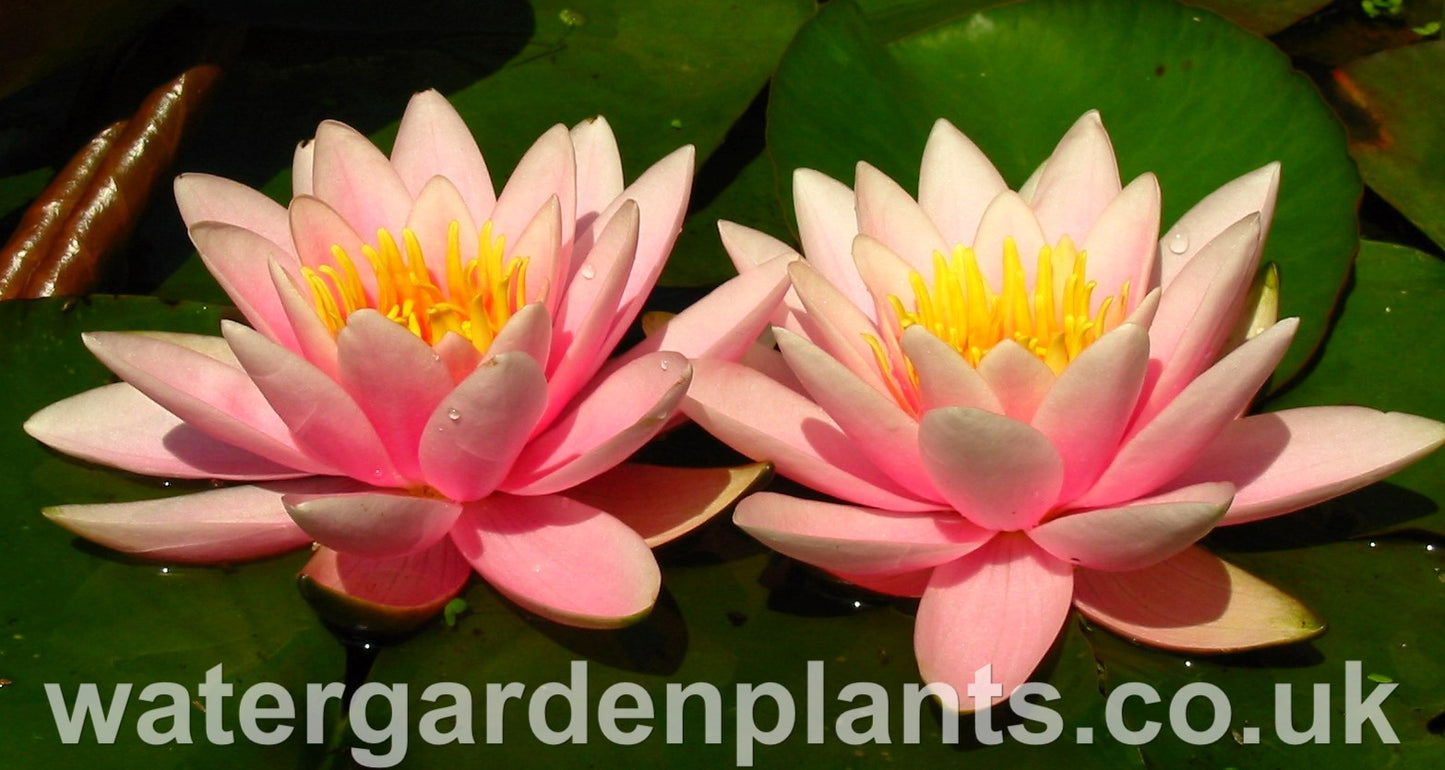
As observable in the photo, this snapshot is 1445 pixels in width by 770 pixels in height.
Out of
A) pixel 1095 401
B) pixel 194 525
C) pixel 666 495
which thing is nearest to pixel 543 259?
pixel 666 495

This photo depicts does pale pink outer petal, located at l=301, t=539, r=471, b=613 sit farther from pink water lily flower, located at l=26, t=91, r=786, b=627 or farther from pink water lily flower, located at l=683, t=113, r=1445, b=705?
pink water lily flower, located at l=683, t=113, r=1445, b=705

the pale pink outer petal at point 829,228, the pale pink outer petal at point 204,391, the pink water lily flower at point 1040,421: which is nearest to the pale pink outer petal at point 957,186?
the pink water lily flower at point 1040,421

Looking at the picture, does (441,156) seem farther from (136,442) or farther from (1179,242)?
(1179,242)

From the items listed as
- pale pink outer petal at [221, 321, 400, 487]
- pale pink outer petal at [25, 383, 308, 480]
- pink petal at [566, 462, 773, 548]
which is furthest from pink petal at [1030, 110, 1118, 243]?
pale pink outer petal at [25, 383, 308, 480]

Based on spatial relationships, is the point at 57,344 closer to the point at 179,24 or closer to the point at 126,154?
the point at 126,154

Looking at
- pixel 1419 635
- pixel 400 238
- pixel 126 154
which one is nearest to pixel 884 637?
pixel 1419 635
